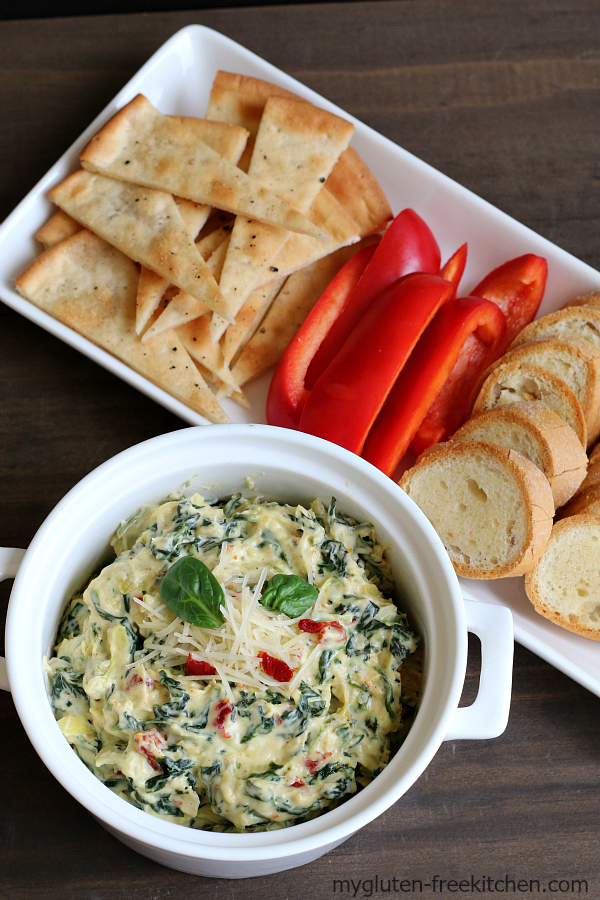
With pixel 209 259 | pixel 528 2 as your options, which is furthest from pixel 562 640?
pixel 528 2

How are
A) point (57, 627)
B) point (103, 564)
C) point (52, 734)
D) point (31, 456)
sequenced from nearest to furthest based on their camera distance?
point (52, 734) < point (57, 627) < point (103, 564) < point (31, 456)

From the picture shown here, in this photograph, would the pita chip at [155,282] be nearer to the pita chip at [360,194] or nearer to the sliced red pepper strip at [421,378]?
the pita chip at [360,194]

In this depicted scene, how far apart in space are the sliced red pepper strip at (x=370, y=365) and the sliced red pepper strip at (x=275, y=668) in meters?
0.84

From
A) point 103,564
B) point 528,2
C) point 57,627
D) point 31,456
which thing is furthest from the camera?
point 528,2

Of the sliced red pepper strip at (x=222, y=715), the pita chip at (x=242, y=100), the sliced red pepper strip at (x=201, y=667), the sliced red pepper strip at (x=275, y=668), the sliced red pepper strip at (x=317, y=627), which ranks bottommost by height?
the sliced red pepper strip at (x=222, y=715)

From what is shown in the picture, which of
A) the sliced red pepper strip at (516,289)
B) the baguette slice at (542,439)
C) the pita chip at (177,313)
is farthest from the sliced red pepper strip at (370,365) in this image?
the pita chip at (177,313)

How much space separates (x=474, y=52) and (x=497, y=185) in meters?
0.59

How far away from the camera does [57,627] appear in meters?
1.75

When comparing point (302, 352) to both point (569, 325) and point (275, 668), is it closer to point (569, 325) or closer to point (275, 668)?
point (569, 325)

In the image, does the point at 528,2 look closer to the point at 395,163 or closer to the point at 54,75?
the point at 395,163

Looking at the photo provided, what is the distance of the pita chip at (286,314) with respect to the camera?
2461 millimetres

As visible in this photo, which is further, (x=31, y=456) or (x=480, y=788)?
(x=31, y=456)

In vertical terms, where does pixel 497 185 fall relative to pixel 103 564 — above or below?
above

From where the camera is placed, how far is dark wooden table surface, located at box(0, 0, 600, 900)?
2123 millimetres
